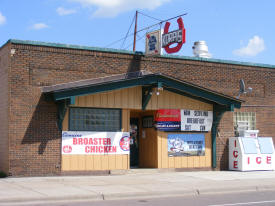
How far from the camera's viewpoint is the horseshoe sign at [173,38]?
1808 cm

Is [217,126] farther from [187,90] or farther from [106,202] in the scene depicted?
[106,202]

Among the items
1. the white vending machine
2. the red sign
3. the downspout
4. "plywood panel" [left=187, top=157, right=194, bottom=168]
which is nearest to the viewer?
the red sign

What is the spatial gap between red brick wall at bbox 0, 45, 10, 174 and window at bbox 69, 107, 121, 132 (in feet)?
7.77

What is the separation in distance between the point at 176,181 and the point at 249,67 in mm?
8285

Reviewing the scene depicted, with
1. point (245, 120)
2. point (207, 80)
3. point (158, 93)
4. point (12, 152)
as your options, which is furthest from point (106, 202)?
point (245, 120)

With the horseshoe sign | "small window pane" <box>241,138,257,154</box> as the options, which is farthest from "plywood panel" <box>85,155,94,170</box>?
"small window pane" <box>241,138,257,154</box>

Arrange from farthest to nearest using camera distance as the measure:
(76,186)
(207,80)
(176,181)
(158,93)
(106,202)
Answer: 1. (207,80)
2. (158,93)
3. (176,181)
4. (76,186)
5. (106,202)

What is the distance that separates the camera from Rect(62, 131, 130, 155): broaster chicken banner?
16.5 metres

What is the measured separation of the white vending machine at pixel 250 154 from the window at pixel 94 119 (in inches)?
219

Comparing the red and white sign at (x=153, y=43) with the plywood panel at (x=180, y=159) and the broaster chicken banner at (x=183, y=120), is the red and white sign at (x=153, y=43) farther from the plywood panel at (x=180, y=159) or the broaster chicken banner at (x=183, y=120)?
the plywood panel at (x=180, y=159)

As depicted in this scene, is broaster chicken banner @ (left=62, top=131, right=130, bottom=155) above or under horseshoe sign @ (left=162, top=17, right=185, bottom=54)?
under

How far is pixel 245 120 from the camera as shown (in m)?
20.8

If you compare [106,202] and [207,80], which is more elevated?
Result: [207,80]

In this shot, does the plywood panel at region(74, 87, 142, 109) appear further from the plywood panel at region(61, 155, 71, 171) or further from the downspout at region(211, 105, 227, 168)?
the downspout at region(211, 105, 227, 168)
